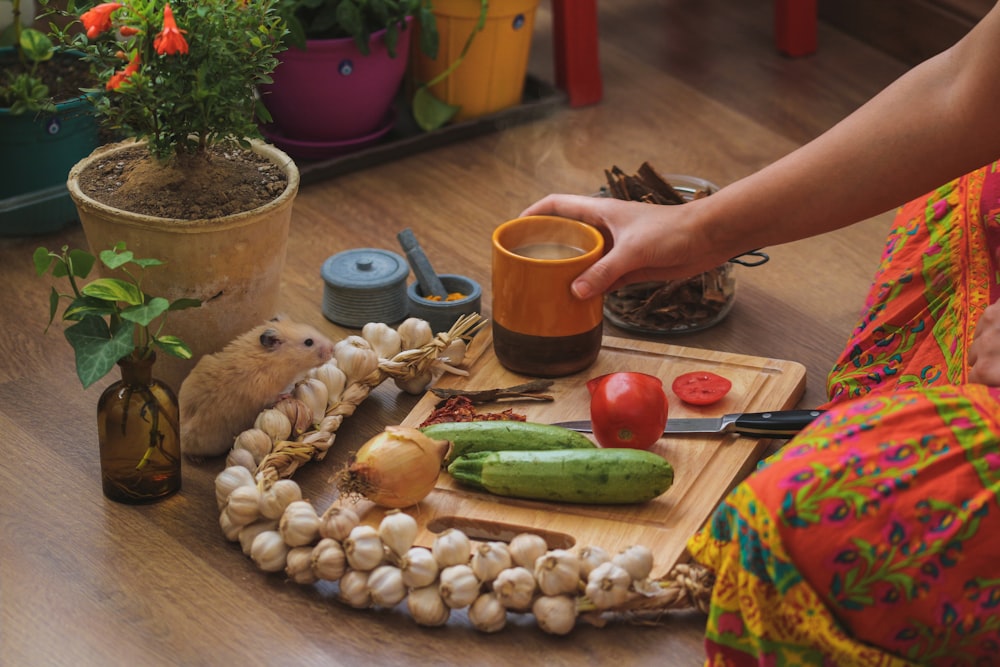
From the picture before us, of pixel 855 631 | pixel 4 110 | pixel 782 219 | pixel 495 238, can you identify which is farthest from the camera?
pixel 4 110

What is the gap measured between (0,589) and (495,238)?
2.22 ft

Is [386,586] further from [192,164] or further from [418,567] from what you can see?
[192,164]

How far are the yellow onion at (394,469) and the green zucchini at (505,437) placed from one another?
8cm

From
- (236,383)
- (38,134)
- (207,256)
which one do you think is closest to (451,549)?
(236,383)

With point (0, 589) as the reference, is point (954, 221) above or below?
above

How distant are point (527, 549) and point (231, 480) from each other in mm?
334

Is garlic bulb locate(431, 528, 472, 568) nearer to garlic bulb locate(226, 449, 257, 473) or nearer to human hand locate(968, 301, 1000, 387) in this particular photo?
garlic bulb locate(226, 449, 257, 473)

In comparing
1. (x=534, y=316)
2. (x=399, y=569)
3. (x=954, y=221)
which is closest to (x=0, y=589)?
(x=399, y=569)

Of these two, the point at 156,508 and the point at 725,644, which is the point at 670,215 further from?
the point at 156,508

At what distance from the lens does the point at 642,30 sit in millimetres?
2811

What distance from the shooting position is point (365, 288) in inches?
68.5

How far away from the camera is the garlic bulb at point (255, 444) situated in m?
1.40

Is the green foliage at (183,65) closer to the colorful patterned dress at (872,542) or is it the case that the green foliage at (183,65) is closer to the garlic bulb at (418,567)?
the garlic bulb at (418,567)

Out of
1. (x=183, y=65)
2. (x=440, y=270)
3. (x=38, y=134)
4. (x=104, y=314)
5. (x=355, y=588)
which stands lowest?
(x=440, y=270)
